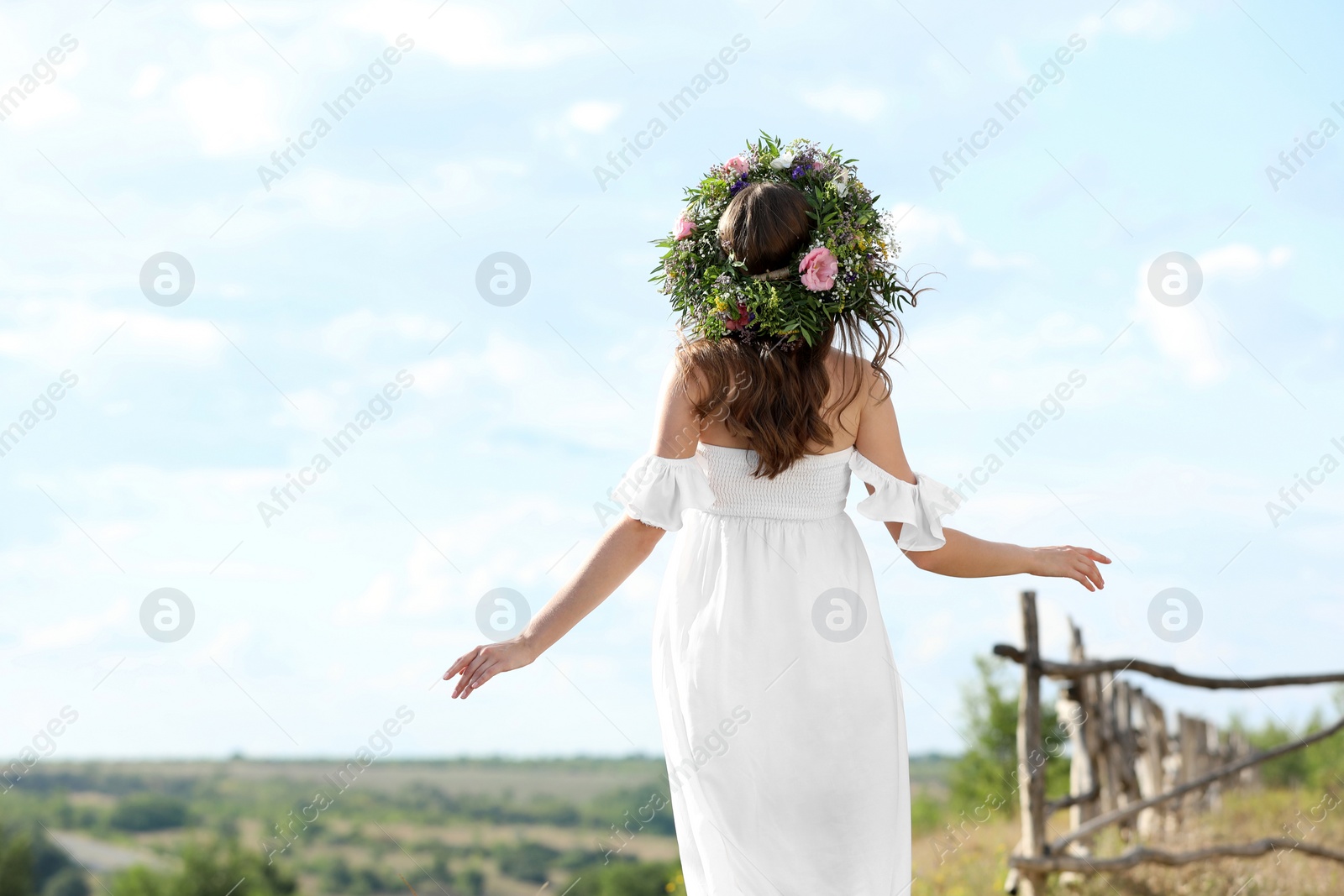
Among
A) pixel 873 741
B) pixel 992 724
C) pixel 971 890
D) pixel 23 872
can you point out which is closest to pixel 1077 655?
pixel 971 890

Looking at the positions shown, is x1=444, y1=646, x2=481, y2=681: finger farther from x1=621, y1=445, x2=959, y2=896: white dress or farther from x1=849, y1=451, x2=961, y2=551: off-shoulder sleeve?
x1=849, y1=451, x2=961, y2=551: off-shoulder sleeve

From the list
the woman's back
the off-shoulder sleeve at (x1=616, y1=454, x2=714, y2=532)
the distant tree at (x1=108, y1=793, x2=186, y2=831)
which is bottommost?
the distant tree at (x1=108, y1=793, x2=186, y2=831)

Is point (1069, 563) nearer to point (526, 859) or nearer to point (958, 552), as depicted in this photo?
point (958, 552)

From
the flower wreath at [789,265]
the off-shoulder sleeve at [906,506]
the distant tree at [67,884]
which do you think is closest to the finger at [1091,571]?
the off-shoulder sleeve at [906,506]

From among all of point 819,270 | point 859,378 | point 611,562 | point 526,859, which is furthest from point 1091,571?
point 526,859

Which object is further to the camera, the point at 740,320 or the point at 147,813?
the point at 147,813

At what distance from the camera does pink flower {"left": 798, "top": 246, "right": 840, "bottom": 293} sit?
2.40 m

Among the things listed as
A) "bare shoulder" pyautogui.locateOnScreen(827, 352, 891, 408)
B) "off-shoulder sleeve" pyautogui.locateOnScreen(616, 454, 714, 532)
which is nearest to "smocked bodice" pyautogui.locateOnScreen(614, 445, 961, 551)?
"off-shoulder sleeve" pyautogui.locateOnScreen(616, 454, 714, 532)

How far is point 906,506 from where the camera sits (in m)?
2.57

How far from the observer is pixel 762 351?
247cm

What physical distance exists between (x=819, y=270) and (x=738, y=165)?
44 cm

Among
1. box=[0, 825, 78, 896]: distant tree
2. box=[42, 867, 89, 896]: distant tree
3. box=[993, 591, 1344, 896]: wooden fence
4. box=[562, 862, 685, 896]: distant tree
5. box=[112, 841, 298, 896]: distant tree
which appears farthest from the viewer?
box=[42, 867, 89, 896]: distant tree

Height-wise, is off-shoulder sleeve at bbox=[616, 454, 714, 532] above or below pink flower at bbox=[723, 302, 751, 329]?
below

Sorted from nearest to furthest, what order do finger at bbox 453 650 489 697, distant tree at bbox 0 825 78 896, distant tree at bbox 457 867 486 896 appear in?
finger at bbox 453 650 489 697
distant tree at bbox 0 825 78 896
distant tree at bbox 457 867 486 896
